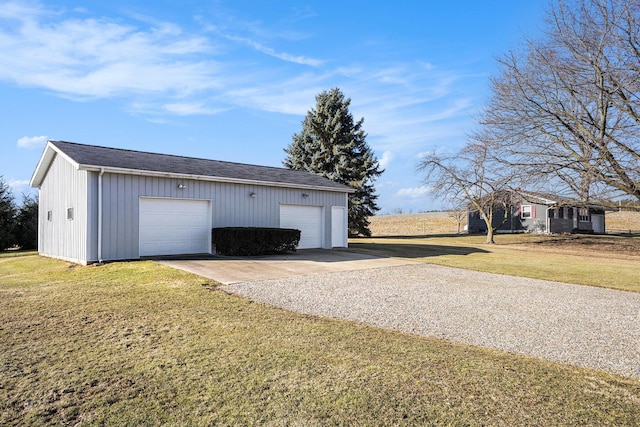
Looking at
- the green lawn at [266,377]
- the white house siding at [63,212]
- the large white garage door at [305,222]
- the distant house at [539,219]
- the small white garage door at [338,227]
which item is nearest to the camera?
the green lawn at [266,377]

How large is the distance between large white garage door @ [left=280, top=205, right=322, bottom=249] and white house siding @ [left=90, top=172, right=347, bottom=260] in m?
0.27

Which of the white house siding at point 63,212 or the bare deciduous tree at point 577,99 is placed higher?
the bare deciduous tree at point 577,99

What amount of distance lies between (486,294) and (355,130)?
23459 mm

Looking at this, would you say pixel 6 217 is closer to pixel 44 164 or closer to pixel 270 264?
pixel 44 164

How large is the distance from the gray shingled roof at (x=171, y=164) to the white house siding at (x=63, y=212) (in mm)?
574

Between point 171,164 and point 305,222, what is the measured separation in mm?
5874

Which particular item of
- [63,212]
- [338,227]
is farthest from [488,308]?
[63,212]

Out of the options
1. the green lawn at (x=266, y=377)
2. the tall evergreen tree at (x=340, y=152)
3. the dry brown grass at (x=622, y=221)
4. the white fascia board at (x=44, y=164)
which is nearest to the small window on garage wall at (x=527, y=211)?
the tall evergreen tree at (x=340, y=152)

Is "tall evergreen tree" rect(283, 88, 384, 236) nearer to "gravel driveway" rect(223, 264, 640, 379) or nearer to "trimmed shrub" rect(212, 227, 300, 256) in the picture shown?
"trimmed shrub" rect(212, 227, 300, 256)

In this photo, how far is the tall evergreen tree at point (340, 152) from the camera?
2938 centimetres

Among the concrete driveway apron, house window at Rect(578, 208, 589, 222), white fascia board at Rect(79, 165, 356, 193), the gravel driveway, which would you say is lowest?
the gravel driveway

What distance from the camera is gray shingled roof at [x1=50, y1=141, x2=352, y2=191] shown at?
12305mm

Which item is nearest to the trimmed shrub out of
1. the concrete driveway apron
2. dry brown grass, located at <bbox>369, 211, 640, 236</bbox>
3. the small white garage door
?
the concrete driveway apron

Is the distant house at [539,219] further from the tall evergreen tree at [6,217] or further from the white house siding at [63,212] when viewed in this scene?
the tall evergreen tree at [6,217]
